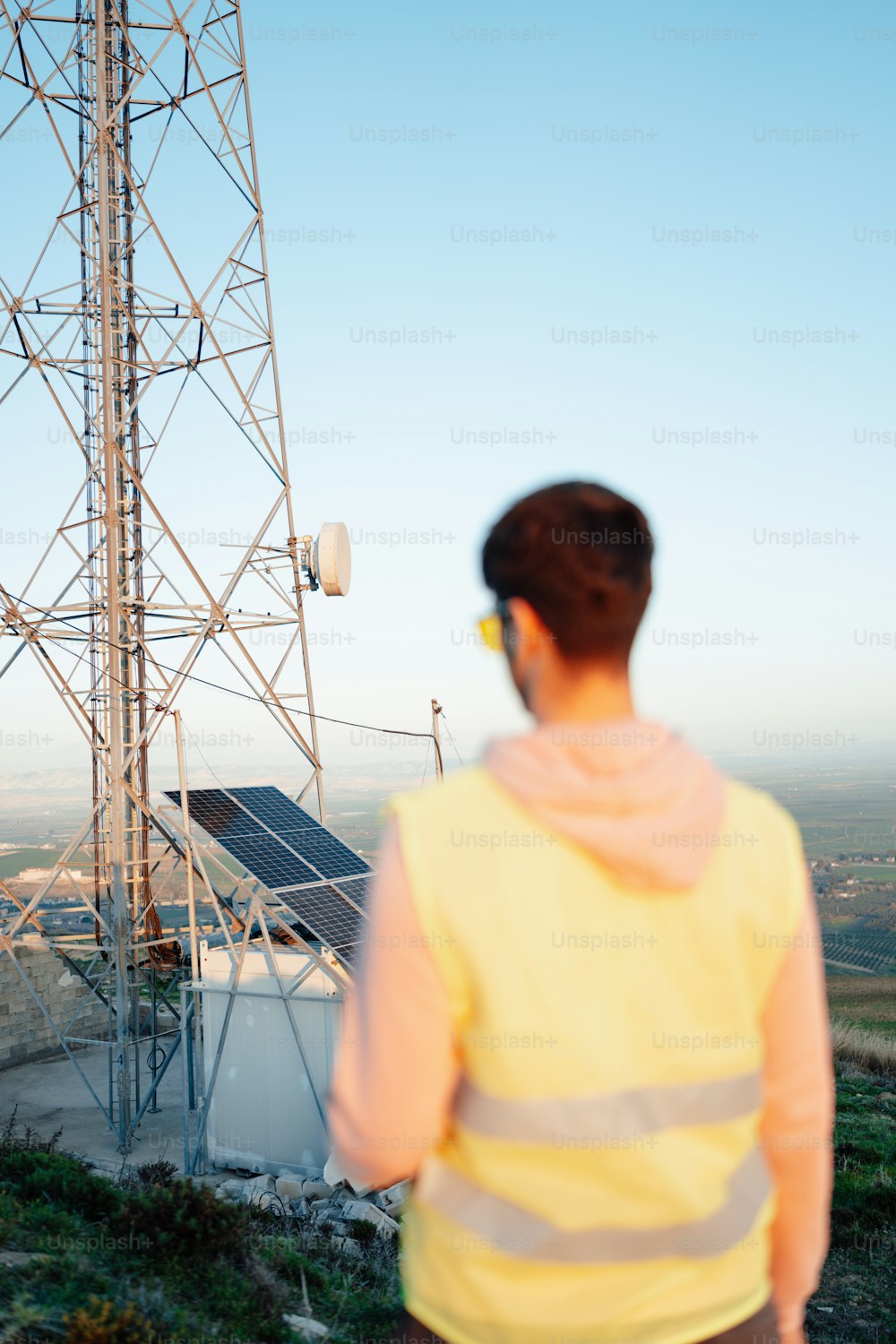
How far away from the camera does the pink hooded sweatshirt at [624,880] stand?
47.0 inches

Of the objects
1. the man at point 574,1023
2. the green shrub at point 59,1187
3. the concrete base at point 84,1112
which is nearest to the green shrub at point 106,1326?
the green shrub at point 59,1187

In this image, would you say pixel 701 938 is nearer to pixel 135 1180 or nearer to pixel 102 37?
pixel 135 1180

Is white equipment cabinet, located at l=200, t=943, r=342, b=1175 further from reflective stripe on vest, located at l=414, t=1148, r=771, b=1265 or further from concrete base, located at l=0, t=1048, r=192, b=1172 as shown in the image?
reflective stripe on vest, located at l=414, t=1148, r=771, b=1265

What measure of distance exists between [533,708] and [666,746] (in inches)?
7.4

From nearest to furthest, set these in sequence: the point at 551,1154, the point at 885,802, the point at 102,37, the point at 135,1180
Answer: the point at 551,1154 < the point at 135,1180 < the point at 102,37 < the point at 885,802

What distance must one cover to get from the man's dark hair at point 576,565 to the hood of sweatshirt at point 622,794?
13 cm

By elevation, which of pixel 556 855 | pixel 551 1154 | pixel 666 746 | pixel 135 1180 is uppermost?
pixel 666 746

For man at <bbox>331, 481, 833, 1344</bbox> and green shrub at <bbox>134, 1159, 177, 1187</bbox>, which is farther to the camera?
green shrub at <bbox>134, 1159, 177, 1187</bbox>

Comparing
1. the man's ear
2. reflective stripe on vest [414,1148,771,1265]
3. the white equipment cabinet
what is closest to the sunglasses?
the man's ear

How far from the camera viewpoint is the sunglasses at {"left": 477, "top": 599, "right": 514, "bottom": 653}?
54.4 inches

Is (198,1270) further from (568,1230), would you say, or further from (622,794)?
(622,794)

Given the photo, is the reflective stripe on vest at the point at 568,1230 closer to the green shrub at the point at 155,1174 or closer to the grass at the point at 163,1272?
the grass at the point at 163,1272

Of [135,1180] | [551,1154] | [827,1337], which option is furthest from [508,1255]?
[135,1180]

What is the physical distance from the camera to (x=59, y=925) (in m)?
13.8
